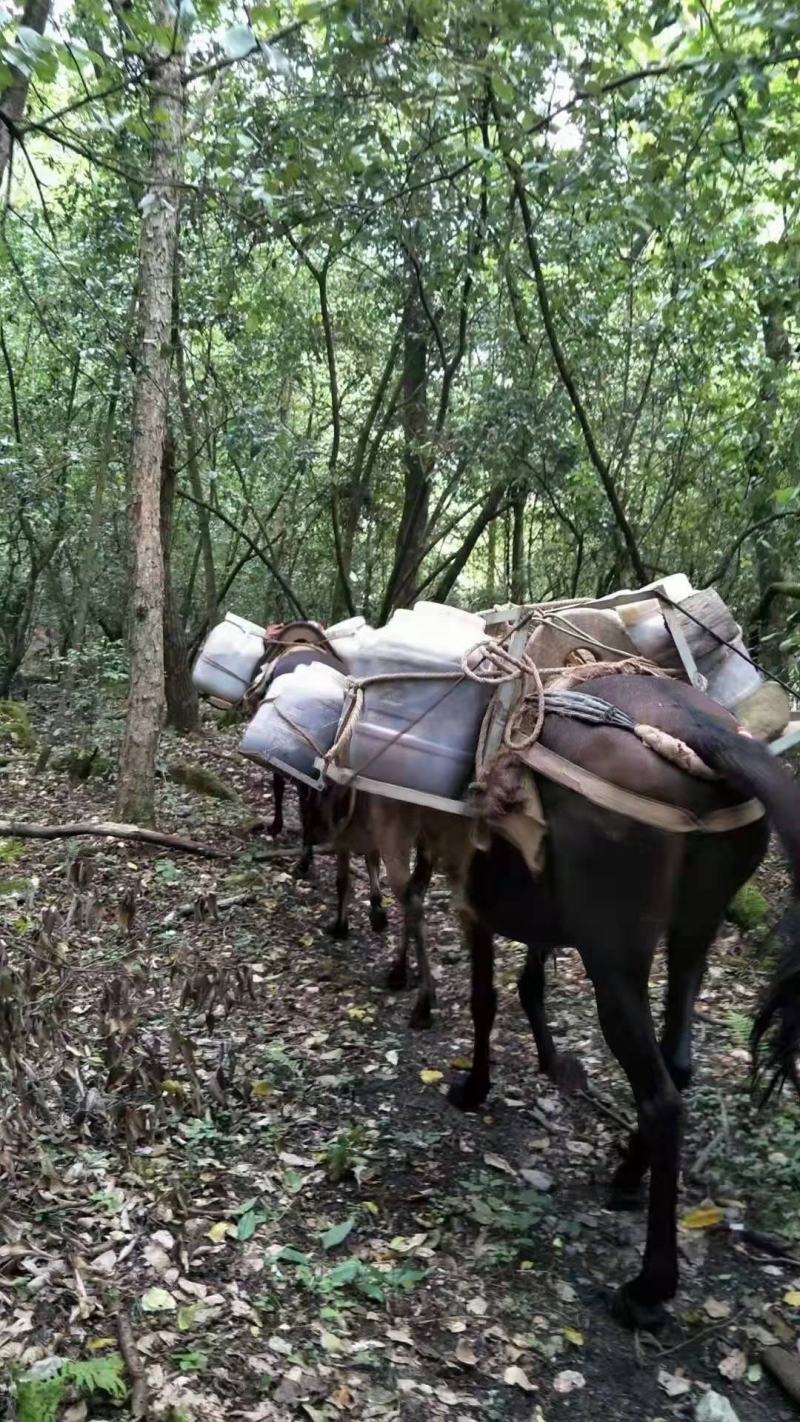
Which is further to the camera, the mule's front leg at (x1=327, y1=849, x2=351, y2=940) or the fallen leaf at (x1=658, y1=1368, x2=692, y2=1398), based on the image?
the mule's front leg at (x1=327, y1=849, x2=351, y2=940)

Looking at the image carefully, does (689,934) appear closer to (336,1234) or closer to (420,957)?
(336,1234)

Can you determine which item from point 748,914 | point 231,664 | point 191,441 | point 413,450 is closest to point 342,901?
point 231,664

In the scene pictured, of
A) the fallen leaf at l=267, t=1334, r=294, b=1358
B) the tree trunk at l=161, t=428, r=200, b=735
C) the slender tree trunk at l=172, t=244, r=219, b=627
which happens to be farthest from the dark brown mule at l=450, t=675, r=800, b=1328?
the tree trunk at l=161, t=428, r=200, b=735

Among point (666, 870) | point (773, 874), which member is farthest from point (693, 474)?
point (666, 870)

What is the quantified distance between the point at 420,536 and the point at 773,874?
718 cm

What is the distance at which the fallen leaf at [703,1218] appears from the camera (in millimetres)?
3570

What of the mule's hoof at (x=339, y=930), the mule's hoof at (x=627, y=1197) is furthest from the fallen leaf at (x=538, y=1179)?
the mule's hoof at (x=339, y=930)

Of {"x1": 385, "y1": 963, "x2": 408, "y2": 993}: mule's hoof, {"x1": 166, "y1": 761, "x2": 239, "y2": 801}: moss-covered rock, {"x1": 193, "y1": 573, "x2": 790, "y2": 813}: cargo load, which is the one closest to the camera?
{"x1": 193, "y1": 573, "x2": 790, "y2": 813}: cargo load

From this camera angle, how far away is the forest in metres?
3.10

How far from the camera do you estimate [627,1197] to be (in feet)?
12.2

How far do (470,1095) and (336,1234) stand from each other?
39.9 inches

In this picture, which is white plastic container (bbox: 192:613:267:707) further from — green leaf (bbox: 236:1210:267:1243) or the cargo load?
green leaf (bbox: 236:1210:267:1243)

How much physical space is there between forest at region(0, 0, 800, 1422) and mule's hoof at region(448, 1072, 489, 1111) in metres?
0.06

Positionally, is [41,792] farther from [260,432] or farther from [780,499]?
[780,499]
